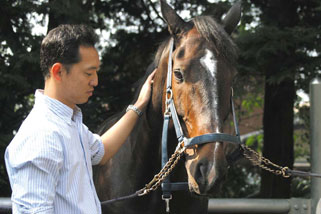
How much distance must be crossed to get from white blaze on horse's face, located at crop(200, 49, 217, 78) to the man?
0.94 m

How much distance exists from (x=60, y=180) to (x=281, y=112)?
19.4ft

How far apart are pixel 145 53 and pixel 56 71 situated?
496 cm

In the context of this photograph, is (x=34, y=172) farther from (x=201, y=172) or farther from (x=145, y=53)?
(x=145, y=53)

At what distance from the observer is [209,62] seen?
2.61 m

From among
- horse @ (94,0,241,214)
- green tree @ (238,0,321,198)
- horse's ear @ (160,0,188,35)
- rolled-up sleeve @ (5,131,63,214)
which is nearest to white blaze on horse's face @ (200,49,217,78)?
horse @ (94,0,241,214)

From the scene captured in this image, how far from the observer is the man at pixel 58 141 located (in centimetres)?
151

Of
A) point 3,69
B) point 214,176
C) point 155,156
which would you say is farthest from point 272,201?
point 3,69

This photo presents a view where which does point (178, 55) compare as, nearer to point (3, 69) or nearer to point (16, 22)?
point (3, 69)

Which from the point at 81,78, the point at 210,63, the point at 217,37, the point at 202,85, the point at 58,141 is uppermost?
the point at 217,37

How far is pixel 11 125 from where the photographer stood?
5.18 metres

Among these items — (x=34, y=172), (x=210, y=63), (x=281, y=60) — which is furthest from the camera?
(x=281, y=60)

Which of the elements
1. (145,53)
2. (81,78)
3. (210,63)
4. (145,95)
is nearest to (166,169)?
(145,95)

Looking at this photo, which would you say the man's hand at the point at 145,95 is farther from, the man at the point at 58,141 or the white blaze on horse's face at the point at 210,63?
the man at the point at 58,141

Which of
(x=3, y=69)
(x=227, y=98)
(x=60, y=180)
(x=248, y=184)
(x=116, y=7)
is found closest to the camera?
(x=60, y=180)
